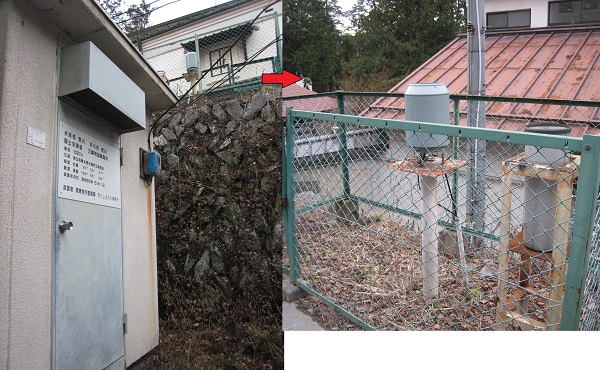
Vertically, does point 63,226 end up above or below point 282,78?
below

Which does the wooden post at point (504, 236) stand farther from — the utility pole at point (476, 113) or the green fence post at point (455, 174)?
the green fence post at point (455, 174)

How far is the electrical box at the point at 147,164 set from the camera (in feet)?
8.58

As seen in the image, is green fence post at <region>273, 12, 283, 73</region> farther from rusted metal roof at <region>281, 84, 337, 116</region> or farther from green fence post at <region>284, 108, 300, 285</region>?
green fence post at <region>284, 108, 300, 285</region>

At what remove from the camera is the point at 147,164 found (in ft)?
8.59

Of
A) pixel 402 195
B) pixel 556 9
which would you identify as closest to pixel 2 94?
pixel 402 195

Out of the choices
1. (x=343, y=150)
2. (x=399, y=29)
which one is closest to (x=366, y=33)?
(x=399, y=29)

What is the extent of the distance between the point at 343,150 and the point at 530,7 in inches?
40.0

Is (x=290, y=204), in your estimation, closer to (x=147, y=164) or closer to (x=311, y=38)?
(x=311, y=38)

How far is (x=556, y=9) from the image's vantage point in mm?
1903

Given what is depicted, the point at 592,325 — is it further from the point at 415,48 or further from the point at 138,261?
the point at 138,261

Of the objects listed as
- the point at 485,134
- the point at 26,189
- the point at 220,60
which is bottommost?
the point at 26,189

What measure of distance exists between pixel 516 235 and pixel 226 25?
1603mm

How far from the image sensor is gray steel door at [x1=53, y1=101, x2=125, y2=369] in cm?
157

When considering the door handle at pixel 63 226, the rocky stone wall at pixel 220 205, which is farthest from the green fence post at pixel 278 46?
the rocky stone wall at pixel 220 205
